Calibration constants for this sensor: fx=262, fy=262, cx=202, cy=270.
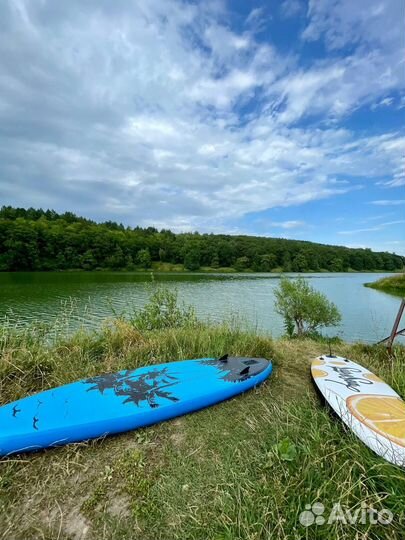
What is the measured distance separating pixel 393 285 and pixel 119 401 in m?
39.5

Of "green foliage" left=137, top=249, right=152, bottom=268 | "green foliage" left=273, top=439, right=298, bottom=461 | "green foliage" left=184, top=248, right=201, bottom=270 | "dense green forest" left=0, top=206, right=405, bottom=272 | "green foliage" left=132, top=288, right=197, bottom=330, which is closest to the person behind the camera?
"green foliage" left=273, top=439, right=298, bottom=461

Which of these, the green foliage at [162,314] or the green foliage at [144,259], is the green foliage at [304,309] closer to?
the green foliage at [162,314]

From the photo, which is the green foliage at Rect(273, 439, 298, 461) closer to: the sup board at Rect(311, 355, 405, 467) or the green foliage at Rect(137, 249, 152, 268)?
the sup board at Rect(311, 355, 405, 467)

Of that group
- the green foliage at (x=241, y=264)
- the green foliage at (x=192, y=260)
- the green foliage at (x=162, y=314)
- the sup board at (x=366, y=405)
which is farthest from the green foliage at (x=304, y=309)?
the green foliage at (x=241, y=264)

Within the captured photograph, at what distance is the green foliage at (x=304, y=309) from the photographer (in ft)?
39.4

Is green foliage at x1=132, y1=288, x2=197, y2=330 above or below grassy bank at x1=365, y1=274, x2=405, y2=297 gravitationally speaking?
above

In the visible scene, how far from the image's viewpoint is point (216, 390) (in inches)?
110

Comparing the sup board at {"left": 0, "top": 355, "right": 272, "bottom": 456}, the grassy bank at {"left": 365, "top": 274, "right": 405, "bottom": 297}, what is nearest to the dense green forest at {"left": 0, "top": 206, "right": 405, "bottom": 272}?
the grassy bank at {"left": 365, "top": 274, "right": 405, "bottom": 297}

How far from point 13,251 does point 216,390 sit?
59.5m

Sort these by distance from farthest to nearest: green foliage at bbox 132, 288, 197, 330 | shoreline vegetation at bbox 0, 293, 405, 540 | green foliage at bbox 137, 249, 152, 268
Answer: green foliage at bbox 137, 249, 152, 268 → green foliage at bbox 132, 288, 197, 330 → shoreline vegetation at bbox 0, 293, 405, 540

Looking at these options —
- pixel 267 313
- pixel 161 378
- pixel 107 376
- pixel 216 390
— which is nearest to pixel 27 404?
pixel 107 376

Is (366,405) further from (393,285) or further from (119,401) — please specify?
(393,285)

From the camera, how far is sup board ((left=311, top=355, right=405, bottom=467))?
1.86 metres

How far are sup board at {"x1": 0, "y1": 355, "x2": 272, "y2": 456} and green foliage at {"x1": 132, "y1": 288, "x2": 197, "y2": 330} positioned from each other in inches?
100
